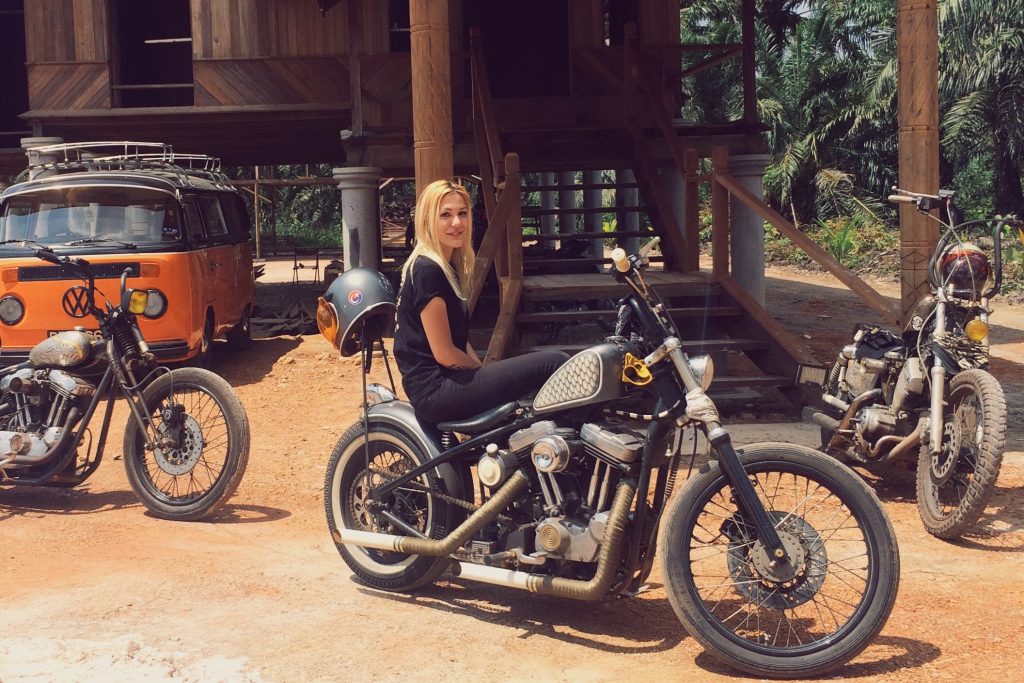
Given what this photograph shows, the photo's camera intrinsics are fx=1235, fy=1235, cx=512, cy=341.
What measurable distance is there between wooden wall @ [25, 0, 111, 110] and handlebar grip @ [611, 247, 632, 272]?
41.9ft

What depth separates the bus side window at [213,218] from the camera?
38.0 ft

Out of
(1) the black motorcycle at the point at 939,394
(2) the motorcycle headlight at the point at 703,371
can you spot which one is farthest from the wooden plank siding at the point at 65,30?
(2) the motorcycle headlight at the point at 703,371

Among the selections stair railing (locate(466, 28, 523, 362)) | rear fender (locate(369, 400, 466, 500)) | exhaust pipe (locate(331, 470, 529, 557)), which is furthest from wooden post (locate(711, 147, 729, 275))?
exhaust pipe (locate(331, 470, 529, 557))

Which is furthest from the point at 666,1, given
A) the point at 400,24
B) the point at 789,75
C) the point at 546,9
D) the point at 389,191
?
the point at 389,191

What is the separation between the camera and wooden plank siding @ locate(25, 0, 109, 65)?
15648 millimetres

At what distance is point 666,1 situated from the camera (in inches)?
571

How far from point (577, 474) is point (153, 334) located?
21.6ft

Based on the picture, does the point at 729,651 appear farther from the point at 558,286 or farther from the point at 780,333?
the point at 558,286

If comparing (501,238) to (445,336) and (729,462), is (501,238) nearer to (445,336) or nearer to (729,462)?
(445,336)

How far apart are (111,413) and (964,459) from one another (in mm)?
4576

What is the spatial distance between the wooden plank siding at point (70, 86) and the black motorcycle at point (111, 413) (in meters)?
9.33

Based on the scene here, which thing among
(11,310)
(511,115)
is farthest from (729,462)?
(511,115)

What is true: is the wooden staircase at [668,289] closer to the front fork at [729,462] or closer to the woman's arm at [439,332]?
the woman's arm at [439,332]

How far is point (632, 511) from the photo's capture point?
14.8 ft
